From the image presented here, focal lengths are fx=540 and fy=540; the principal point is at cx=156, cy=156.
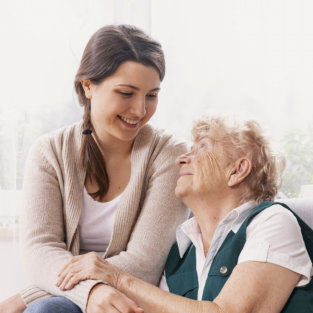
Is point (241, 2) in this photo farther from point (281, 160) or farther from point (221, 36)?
point (281, 160)

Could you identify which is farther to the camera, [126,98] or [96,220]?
[96,220]

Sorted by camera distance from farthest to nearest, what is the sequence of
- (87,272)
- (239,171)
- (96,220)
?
(96,220), (239,171), (87,272)

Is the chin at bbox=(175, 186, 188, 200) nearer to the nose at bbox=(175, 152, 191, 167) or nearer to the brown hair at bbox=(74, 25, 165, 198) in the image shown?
the nose at bbox=(175, 152, 191, 167)

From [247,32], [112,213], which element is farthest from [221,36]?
[112,213]

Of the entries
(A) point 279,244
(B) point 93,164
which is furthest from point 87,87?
(A) point 279,244

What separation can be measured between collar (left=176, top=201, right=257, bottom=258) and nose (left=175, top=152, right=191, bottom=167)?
0.21 meters

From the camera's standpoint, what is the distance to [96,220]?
2.01 m

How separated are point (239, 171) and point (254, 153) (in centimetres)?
8

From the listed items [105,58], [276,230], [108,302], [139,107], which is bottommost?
[108,302]

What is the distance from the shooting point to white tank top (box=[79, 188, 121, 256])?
201cm

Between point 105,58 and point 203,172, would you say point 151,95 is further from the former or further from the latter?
point 203,172

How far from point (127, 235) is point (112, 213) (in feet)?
0.36

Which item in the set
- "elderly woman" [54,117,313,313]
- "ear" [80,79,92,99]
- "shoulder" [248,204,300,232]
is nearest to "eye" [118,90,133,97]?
"ear" [80,79,92,99]

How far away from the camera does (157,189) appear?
77.0 inches
